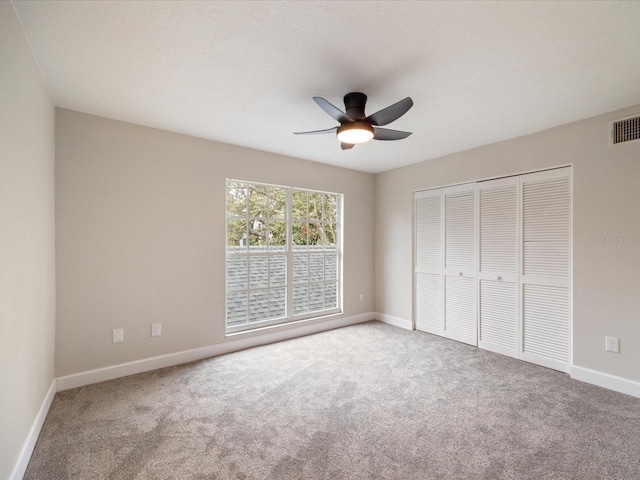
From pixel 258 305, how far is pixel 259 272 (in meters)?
0.43

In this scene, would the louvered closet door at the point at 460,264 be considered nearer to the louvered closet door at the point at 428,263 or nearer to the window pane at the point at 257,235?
the louvered closet door at the point at 428,263

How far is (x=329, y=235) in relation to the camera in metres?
4.80

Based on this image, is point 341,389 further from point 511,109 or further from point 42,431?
point 511,109

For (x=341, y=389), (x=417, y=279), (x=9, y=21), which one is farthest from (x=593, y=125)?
(x=9, y=21)

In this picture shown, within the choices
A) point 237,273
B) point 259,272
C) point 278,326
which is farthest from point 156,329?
point 278,326

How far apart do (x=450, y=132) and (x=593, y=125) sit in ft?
4.08

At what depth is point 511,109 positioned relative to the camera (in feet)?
8.97

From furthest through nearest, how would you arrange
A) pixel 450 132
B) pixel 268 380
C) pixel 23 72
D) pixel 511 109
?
pixel 450 132 → pixel 268 380 → pixel 511 109 → pixel 23 72

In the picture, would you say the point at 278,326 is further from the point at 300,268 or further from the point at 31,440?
the point at 31,440

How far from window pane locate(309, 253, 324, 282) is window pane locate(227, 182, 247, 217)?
124 centimetres

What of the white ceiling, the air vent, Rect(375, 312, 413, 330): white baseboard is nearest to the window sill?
Rect(375, 312, 413, 330): white baseboard

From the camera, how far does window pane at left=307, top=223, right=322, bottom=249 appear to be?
4.56 meters

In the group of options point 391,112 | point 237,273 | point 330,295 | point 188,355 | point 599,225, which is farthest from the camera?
point 330,295

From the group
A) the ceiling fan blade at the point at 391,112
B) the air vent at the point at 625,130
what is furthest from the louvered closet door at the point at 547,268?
the ceiling fan blade at the point at 391,112
